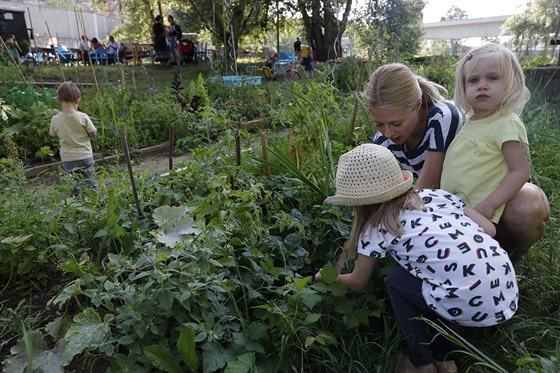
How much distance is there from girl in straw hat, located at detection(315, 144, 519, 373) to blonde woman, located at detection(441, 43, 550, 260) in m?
0.19

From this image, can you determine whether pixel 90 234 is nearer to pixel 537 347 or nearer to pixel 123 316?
pixel 123 316

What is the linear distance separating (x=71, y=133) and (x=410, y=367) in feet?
11.5

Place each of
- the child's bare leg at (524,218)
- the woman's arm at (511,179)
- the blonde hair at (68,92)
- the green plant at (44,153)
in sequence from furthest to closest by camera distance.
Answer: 1. the green plant at (44,153)
2. the blonde hair at (68,92)
3. the child's bare leg at (524,218)
4. the woman's arm at (511,179)

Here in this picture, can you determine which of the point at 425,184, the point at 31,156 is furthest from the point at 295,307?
the point at 31,156

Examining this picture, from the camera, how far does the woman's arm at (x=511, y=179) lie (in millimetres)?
1797

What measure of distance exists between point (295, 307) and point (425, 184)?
37.9 inches

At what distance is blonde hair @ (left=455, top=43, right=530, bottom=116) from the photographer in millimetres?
1867

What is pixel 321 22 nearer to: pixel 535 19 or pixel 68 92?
pixel 68 92

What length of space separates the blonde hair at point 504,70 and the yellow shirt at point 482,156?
6 cm

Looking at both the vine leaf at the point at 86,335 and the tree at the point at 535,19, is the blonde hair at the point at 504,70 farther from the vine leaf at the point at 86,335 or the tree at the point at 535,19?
the tree at the point at 535,19

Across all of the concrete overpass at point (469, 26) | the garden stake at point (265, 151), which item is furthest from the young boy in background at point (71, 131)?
the concrete overpass at point (469, 26)

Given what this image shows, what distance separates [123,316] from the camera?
4.75 feet

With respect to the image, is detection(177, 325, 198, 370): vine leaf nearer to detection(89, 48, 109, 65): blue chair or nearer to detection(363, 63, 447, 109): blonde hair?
detection(363, 63, 447, 109): blonde hair

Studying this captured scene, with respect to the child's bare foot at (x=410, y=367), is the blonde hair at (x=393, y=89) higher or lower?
higher
